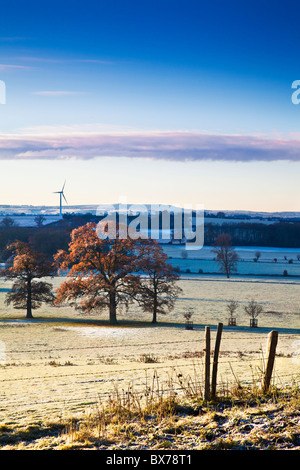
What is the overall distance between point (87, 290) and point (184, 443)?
35916 millimetres

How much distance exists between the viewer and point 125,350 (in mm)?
28422

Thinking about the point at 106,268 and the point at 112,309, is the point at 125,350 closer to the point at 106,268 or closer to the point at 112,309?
the point at 112,309

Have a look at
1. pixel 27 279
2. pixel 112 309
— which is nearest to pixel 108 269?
pixel 112 309

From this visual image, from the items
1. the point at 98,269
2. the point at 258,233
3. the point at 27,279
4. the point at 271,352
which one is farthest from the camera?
the point at 258,233

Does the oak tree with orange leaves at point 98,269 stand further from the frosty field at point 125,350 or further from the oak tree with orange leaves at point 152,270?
the frosty field at point 125,350

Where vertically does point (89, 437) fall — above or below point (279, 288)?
above

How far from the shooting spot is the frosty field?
523 inches

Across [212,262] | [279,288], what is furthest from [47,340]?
[212,262]

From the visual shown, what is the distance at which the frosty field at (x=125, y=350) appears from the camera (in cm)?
1329

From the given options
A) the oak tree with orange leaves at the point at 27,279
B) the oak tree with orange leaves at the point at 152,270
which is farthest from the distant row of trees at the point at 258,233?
the oak tree with orange leaves at the point at 27,279

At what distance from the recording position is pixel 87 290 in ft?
143

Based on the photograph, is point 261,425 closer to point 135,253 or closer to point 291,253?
point 135,253

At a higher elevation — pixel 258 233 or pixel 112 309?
pixel 258 233

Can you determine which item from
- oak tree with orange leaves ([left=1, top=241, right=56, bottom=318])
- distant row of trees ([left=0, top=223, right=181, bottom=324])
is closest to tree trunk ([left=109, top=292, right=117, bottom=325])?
distant row of trees ([left=0, top=223, right=181, bottom=324])
